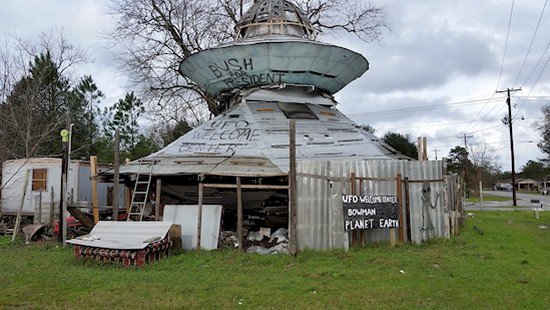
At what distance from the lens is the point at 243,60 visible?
14742mm

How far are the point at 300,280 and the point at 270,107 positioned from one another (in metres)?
7.74

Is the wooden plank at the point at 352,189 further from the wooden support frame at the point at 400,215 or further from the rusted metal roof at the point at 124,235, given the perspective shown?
the rusted metal roof at the point at 124,235

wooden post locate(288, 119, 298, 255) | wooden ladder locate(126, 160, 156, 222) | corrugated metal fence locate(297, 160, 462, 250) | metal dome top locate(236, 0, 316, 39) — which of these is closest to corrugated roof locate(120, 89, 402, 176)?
wooden ladder locate(126, 160, 156, 222)

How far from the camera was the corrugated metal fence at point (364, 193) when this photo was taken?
1066cm

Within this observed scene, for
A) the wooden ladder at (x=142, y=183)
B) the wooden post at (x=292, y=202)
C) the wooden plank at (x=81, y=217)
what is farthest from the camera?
the wooden plank at (x=81, y=217)

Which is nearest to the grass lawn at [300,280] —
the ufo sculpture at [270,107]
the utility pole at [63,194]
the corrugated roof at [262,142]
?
the utility pole at [63,194]

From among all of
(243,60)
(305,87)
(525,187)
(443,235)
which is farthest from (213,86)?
(525,187)

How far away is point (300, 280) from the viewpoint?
8.06 metres

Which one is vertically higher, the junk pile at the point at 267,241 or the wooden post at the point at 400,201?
the wooden post at the point at 400,201

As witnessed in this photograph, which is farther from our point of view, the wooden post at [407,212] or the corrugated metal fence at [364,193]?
the wooden post at [407,212]

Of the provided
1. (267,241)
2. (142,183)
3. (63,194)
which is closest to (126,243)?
(142,183)

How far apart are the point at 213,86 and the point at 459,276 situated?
10720 millimetres

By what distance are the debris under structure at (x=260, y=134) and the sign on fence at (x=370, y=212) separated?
1.68 metres

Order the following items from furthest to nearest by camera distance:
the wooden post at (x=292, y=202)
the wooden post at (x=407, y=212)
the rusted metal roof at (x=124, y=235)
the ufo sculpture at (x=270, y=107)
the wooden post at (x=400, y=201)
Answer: the ufo sculpture at (x=270, y=107) → the wooden post at (x=407, y=212) → the wooden post at (x=400, y=201) → the wooden post at (x=292, y=202) → the rusted metal roof at (x=124, y=235)
